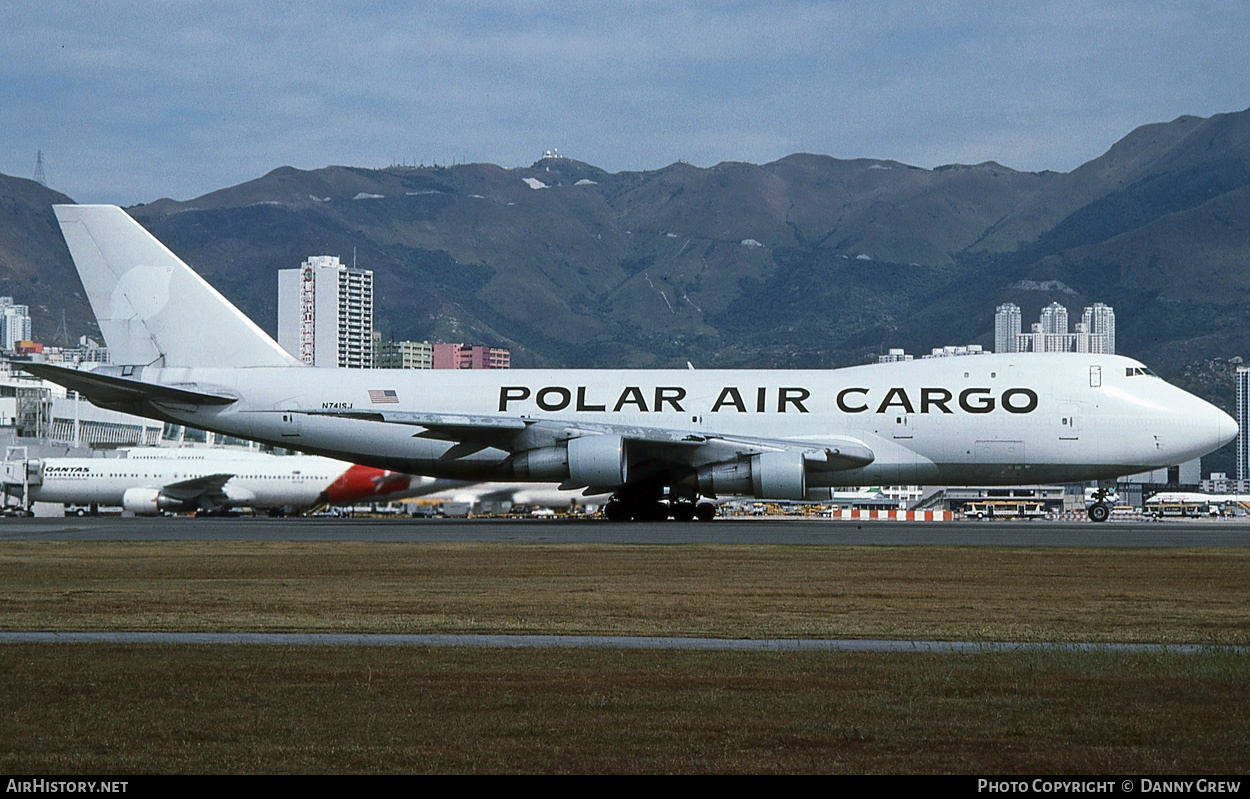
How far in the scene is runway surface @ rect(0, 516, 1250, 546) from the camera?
31109 mm

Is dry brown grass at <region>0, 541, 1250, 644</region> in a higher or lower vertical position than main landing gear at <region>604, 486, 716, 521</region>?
lower

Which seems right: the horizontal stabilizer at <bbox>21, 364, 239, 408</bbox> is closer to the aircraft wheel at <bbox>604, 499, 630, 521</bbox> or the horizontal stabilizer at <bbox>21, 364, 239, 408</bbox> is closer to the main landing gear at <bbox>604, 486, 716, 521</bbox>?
the aircraft wheel at <bbox>604, 499, 630, 521</bbox>

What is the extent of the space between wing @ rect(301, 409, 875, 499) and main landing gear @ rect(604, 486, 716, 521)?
83 cm

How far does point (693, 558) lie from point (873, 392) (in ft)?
56.0

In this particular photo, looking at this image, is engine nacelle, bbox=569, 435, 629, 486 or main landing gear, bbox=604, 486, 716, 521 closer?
engine nacelle, bbox=569, 435, 629, 486

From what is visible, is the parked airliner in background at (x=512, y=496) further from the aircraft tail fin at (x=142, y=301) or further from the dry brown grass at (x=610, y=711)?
the dry brown grass at (x=610, y=711)

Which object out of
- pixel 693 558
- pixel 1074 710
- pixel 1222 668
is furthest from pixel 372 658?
pixel 693 558

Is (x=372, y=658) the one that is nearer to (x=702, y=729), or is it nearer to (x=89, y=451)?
(x=702, y=729)

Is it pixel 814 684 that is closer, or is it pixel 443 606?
pixel 814 684

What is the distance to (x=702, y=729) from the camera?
9531mm

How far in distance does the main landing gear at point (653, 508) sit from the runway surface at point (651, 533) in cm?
102

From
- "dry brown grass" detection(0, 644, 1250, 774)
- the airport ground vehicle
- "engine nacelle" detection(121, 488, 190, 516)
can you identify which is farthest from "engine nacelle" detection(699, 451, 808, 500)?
the airport ground vehicle

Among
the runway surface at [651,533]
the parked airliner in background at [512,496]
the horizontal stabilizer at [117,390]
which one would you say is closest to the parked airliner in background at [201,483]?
the parked airliner in background at [512,496]

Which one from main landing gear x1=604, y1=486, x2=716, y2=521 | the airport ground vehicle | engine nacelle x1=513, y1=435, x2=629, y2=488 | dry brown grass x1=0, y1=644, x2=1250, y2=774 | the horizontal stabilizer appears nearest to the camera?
dry brown grass x1=0, y1=644, x2=1250, y2=774
